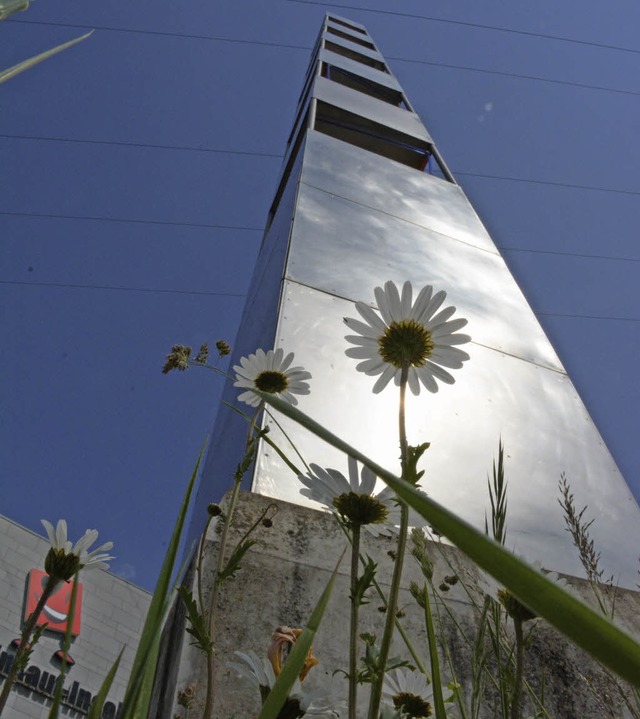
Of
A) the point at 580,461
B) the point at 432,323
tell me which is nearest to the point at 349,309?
the point at 580,461

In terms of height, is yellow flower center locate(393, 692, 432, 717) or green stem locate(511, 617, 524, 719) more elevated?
green stem locate(511, 617, 524, 719)

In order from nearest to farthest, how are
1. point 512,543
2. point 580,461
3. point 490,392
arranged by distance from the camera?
point 512,543
point 580,461
point 490,392

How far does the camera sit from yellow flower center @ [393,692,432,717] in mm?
600

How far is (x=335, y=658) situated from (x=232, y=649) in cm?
17

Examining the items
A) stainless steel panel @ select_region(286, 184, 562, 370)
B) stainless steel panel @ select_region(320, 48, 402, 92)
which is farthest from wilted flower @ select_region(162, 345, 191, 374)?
stainless steel panel @ select_region(320, 48, 402, 92)

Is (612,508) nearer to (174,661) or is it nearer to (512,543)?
(512,543)

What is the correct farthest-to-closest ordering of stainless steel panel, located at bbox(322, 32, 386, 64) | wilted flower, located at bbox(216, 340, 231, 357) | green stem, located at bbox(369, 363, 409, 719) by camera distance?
1. stainless steel panel, located at bbox(322, 32, 386, 64)
2. wilted flower, located at bbox(216, 340, 231, 357)
3. green stem, located at bbox(369, 363, 409, 719)

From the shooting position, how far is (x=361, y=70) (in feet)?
27.5

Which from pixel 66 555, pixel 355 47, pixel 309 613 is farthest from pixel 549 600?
pixel 355 47

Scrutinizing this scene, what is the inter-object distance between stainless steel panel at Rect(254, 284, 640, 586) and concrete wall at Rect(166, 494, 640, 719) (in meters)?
0.31

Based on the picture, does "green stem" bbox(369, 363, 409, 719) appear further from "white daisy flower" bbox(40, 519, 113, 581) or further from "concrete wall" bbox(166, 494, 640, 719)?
"concrete wall" bbox(166, 494, 640, 719)

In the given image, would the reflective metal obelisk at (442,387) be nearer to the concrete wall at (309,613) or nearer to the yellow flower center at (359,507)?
the concrete wall at (309,613)

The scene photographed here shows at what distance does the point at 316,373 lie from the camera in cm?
205

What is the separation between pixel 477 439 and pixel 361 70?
7158 mm
